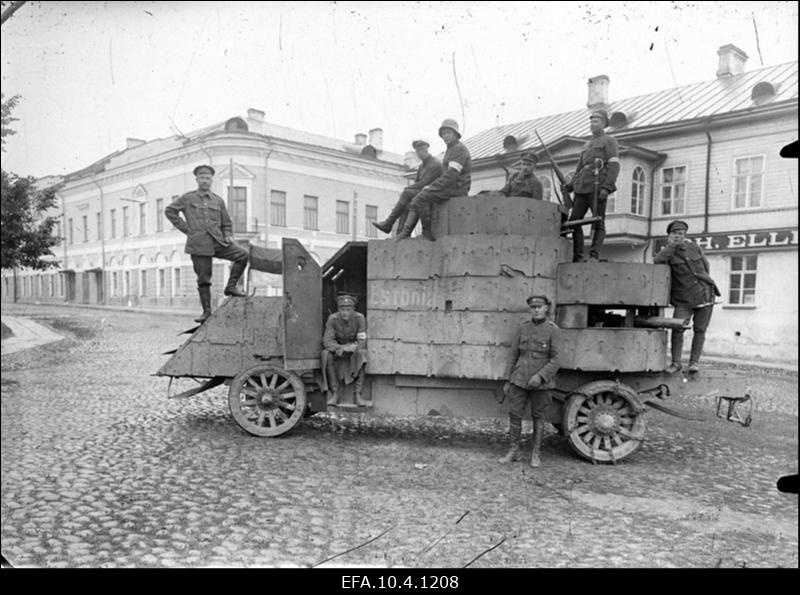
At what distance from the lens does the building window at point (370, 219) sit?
5.92m

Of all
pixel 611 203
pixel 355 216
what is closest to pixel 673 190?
pixel 611 203

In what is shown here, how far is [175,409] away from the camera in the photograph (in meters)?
7.55

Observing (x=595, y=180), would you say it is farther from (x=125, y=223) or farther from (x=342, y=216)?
(x=125, y=223)

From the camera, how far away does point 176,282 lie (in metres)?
7.10

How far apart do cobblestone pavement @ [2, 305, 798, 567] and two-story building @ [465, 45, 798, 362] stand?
1.49 meters

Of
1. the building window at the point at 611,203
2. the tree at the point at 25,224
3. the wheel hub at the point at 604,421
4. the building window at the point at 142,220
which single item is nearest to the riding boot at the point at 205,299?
the building window at the point at 142,220

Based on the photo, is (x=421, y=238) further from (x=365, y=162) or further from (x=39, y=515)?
(x=39, y=515)

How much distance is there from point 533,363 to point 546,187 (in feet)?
7.80

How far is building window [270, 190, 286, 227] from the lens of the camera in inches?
214

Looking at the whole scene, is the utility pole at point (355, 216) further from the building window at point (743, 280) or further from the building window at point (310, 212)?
the building window at point (743, 280)

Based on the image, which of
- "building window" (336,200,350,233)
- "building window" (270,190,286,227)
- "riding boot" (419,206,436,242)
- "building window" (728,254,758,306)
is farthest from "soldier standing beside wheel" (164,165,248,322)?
"building window" (728,254,758,306)

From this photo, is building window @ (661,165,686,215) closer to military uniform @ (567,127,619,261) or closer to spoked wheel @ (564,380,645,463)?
military uniform @ (567,127,619,261)

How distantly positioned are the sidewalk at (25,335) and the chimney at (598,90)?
6300mm
